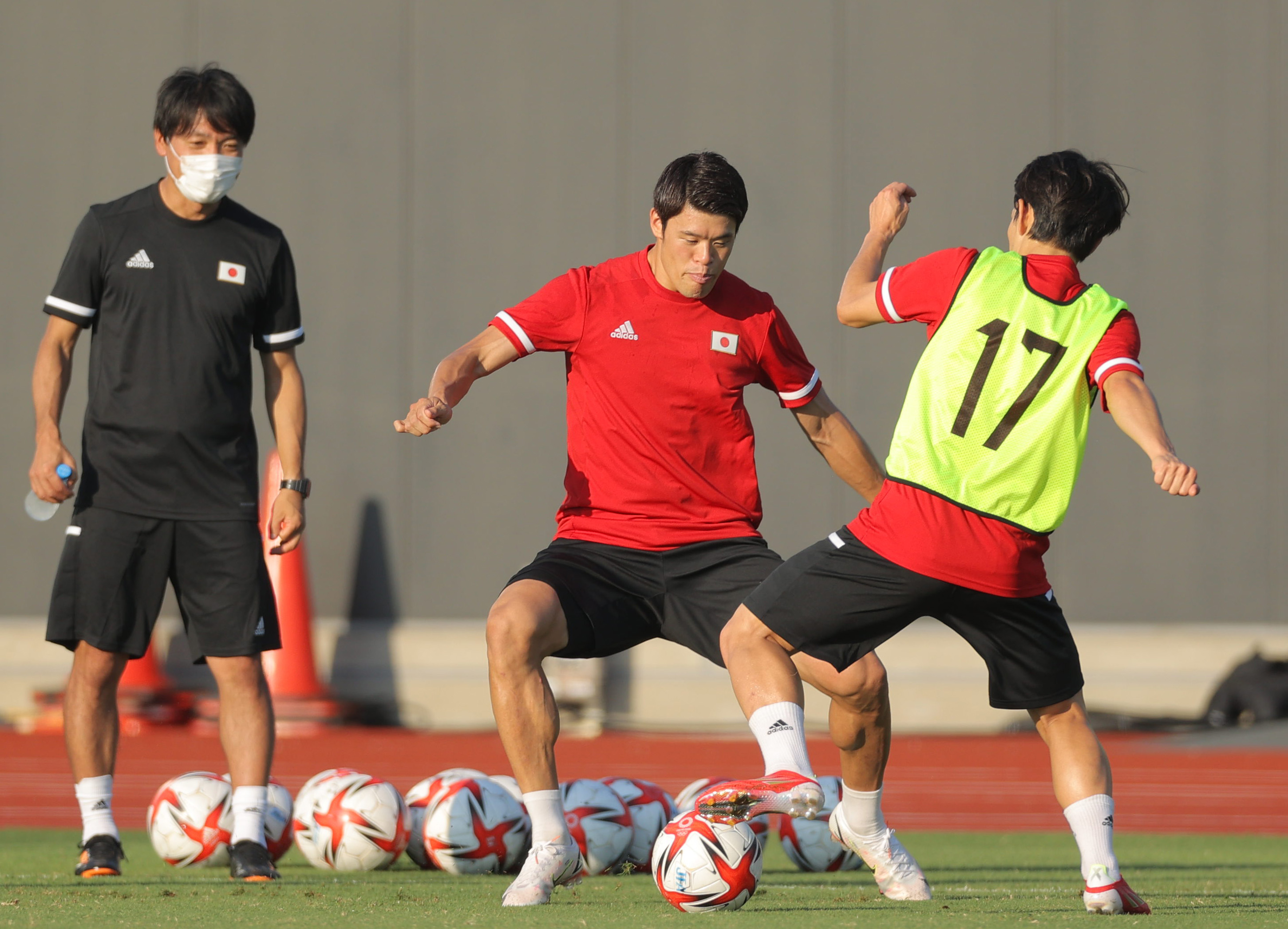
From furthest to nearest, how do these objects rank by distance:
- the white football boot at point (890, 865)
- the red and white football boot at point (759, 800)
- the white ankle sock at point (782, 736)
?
1. the white football boot at point (890, 865)
2. the white ankle sock at point (782, 736)
3. the red and white football boot at point (759, 800)

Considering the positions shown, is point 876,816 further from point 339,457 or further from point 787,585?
point 339,457

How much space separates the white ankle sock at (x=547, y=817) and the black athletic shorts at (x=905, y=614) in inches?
34.4

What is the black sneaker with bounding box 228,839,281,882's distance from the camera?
5.10 m

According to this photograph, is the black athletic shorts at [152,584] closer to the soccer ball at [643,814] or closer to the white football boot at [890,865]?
the soccer ball at [643,814]

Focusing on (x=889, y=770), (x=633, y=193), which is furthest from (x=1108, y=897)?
(x=633, y=193)

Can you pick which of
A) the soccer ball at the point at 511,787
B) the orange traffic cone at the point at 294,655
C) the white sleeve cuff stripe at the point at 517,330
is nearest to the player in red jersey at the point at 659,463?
the white sleeve cuff stripe at the point at 517,330

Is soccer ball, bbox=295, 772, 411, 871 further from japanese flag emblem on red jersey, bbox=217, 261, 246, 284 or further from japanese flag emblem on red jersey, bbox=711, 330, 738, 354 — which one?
japanese flag emblem on red jersey, bbox=711, 330, 738, 354

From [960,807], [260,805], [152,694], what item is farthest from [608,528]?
[152,694]

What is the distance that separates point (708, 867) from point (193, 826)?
229cm

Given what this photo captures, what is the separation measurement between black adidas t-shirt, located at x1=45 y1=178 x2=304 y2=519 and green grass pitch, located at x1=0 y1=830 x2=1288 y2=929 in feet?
4.22

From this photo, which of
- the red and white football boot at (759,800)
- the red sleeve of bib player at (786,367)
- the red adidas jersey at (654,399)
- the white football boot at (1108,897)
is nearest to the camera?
the red and white football boot at (759,800)

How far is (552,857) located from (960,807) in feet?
16.5

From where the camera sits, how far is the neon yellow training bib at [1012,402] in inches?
160

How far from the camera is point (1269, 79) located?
519 inches
